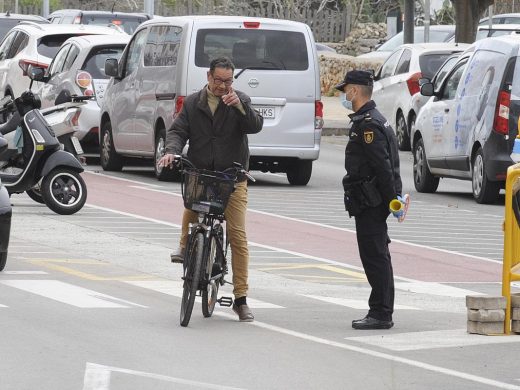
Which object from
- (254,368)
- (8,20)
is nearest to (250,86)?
(254,368)

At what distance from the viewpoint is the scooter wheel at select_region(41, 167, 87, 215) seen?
704 inches

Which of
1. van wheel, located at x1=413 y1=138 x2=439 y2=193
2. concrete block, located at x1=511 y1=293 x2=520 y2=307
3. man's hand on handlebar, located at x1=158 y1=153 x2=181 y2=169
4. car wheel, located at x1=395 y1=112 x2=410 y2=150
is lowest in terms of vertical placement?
car wheel, located at x1=395 y1=112 x2=410 y2=150

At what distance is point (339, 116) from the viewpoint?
36156mm

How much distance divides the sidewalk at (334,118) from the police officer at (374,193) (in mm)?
21250

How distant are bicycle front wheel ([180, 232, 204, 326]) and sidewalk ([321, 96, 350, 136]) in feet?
71.1

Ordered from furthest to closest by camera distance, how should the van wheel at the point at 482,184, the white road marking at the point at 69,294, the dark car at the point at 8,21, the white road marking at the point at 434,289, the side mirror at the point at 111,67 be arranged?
the dark car at the point at 8,21, the side mirror at the point at 111,67, the van wheel at the point at 482,184, the white road marking at the point at 434,289, the white road marking at the point at 69,294

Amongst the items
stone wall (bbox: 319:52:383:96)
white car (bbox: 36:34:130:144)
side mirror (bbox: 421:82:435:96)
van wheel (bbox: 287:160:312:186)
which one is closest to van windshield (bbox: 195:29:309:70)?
van wheel (bbox: 287:160:312:186)

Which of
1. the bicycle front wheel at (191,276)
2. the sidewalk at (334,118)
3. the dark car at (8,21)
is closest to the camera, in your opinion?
the bicycle front wheel at (191,276)

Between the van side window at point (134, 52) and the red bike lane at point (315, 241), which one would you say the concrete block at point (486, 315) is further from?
the van side window at point (134, 52)

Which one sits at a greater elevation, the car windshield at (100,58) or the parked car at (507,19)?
the car windshield at (100,58)

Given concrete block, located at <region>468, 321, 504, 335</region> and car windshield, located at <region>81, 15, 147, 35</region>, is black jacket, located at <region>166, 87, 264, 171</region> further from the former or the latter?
car windshield, located at <region>81, 15, 147, 35</region>

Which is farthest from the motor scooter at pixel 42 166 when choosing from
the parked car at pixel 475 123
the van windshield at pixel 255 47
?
the parked car at pixel 475 123

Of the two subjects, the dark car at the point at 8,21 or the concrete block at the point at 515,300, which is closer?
the concrete block at the point at 515,300

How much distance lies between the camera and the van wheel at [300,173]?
2277 cm
